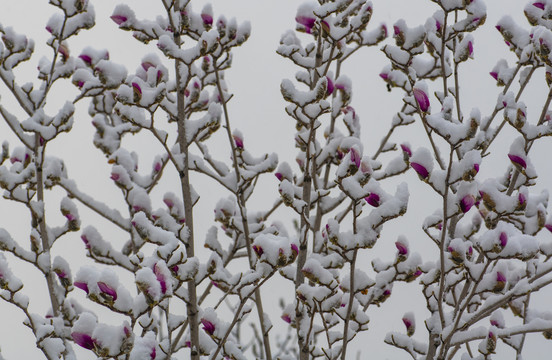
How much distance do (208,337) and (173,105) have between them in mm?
815

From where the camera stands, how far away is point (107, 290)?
1.56 metres

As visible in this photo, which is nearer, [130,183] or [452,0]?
[452,0]

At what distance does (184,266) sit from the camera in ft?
6.09

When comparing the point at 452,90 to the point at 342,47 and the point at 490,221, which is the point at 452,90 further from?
the point at 490,221

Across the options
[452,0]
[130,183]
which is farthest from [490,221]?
[130,183]

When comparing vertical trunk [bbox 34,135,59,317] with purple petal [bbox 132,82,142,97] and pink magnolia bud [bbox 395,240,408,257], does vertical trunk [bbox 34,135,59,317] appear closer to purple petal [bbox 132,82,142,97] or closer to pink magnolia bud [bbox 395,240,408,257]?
purple petal [bbox 132,82,142,97]

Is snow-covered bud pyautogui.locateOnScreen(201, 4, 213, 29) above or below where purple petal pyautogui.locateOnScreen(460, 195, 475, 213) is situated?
above

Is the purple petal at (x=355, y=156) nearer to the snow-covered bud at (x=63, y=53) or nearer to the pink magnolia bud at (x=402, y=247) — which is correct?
the pink magnolia bud at (x=402, y=247)

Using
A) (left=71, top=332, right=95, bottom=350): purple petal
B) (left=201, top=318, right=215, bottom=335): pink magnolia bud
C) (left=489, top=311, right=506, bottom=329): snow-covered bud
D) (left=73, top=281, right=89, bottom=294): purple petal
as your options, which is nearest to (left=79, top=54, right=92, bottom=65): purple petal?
(left=201, top=318, right=215, bottom=335): pink magnolia bud

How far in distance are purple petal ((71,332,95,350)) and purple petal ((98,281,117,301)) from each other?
4.3 inches

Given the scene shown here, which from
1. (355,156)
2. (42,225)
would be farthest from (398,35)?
(42,225)

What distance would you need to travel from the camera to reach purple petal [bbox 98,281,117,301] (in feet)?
5.09

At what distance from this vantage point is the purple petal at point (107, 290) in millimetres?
1553

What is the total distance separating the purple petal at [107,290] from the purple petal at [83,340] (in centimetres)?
Answer: 11
